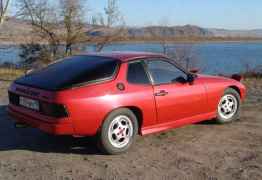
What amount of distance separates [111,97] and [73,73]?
0.64 meters

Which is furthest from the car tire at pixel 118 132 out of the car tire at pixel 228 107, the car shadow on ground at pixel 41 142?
the car tire at pixel 228 107

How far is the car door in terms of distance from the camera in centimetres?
645

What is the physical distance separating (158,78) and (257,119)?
2.75 m

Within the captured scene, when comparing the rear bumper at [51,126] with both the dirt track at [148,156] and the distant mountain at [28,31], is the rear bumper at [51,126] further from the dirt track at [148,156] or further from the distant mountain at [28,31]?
the distant mountain at [28,31]

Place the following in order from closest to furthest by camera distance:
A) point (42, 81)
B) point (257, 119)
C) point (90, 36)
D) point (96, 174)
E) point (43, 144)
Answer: point (96, 174) → point (42, 81) → point (43, 144) → point (257, 119) → point (90, 36)

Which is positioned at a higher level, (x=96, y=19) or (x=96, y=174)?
(x=96, y=19)

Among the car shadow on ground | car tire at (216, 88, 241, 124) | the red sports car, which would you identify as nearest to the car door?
the red sports car

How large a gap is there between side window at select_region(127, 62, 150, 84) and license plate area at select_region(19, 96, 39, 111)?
1321mm

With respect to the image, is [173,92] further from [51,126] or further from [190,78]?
[51,126]

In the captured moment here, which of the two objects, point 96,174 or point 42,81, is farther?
point 42,81

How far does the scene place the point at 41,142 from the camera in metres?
6.58

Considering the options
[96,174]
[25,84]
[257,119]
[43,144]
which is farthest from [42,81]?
[257,119]

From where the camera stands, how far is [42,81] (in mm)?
5957

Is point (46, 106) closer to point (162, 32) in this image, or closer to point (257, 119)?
point (257, 119)
